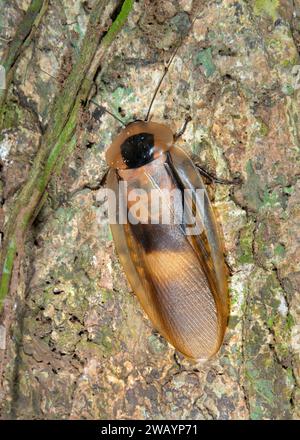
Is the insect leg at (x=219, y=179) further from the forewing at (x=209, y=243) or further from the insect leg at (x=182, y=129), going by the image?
the insect leg at (x=182, y=129)

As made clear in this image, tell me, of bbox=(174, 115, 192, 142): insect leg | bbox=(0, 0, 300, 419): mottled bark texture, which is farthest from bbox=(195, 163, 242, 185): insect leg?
bbox=(174, 115, 192, 142): insect leg

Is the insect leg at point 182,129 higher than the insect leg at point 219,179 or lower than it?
higher

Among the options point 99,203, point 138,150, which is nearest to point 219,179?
point 138,150

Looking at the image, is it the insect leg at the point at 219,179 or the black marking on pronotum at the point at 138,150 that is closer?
the insect leg at the point at 219,179

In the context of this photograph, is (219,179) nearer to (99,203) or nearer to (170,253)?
(170,253)

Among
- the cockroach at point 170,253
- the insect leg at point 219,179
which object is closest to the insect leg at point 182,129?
the cockroach at point 170,253

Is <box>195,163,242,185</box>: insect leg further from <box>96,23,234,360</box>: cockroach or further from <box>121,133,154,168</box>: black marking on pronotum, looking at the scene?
<box>121,133,154,168</box>: black marking on pronotum
